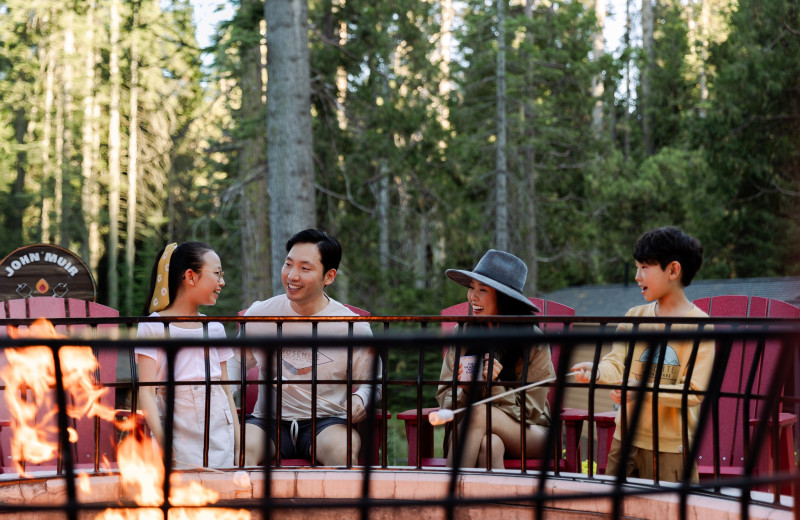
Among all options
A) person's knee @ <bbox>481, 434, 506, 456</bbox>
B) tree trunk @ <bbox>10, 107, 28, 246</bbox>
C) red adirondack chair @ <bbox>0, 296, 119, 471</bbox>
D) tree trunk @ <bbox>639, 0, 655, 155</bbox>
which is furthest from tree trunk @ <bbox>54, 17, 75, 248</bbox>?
A: person's knee @ <bbox>481, 434, 506, 456</bbox>

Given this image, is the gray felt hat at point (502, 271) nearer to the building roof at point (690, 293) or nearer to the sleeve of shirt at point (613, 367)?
the sleeve of shirt at point (613, 367)

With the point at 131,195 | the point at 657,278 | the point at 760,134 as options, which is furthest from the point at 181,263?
the point at 131,195

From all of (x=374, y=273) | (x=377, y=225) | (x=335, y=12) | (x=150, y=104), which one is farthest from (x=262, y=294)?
(x=150, y=104)

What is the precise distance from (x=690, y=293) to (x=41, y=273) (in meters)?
11.5

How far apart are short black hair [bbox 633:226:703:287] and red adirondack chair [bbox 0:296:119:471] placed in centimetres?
242

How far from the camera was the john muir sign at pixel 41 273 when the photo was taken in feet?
22.1

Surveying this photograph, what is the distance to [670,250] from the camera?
380cm

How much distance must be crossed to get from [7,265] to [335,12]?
11.6m

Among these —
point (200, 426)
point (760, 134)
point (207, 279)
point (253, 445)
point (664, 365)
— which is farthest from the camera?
point (760, 134)

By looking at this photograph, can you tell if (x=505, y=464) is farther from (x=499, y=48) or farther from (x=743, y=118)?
(x=743, y=118)

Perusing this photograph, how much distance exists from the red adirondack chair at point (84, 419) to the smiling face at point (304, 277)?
0.93m

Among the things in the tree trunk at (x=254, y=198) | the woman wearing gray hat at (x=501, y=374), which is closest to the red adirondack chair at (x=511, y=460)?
the woman wearing gray hat at (x=501, y=374)

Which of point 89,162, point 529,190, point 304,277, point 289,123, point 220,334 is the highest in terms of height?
point 89,162

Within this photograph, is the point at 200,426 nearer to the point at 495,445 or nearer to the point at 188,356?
the point at 188,356
